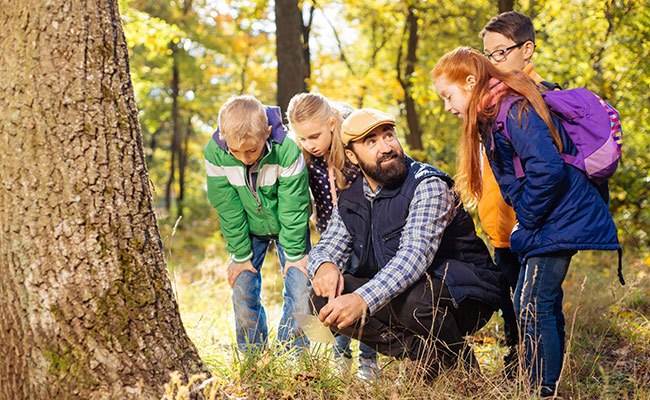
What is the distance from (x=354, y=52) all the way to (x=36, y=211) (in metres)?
19.4

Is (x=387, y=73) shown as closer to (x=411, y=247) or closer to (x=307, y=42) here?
(x=307, y=42)

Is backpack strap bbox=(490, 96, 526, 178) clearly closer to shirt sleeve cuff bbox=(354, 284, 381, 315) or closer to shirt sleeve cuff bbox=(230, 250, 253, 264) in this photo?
shirt sleeve cuff bbox=(354, 284, 381, 315)

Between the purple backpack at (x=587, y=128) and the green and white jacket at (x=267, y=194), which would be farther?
the green and white jacket at (x=267, y=194)

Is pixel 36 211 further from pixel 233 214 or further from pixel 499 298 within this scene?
pixel 499 298

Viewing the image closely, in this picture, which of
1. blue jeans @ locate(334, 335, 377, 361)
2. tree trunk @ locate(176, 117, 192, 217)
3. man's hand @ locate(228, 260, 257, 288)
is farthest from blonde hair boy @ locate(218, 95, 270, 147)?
tree trunk @ locate(176, 117, 192, 217)

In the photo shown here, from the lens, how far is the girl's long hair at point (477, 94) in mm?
3203

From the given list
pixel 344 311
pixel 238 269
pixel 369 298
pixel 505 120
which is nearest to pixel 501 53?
pixel 505 120

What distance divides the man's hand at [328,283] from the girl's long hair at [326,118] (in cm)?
58

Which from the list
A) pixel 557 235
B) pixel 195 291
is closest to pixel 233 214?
pixel 557 235

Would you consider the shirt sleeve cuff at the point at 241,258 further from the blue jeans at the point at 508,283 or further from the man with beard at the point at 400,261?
the blue jeans at the point at 508,283

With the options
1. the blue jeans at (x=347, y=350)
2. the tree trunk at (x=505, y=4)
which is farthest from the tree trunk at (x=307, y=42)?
the blue jeans at (x=347, y=350)

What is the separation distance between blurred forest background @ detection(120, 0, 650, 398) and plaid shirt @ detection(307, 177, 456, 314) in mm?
850

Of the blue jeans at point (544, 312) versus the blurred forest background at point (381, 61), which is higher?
the blurred forest background at point (381, 61)

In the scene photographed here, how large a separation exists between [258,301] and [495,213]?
155 cm
